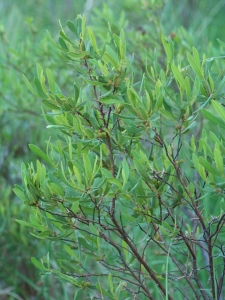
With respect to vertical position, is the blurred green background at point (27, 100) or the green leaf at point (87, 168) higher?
the blurred green background at point (27, 100)

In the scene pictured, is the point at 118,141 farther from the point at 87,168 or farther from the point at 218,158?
the point at 218,158

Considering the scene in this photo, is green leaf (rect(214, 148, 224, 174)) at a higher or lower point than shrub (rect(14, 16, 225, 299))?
lower

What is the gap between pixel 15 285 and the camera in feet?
8.73

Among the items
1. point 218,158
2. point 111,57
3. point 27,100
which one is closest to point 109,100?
point 111,57

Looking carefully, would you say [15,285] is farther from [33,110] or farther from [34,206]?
[34,206]

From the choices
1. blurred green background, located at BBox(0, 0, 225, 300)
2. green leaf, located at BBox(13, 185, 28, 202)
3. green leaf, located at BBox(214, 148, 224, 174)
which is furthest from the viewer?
blurred green background, located at BBox(0, 0, 225, 300)

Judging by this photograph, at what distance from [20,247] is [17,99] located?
28.6 inches

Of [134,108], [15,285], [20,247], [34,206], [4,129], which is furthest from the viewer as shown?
[4,129]

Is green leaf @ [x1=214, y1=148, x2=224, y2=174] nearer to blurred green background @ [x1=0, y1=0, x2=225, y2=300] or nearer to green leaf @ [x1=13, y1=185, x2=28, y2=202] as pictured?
green leaf @ [x1=13, y1=185, x2=28, y2=202]

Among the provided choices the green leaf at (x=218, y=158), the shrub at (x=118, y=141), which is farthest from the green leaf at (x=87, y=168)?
the green leaf at (x=218, y=158)

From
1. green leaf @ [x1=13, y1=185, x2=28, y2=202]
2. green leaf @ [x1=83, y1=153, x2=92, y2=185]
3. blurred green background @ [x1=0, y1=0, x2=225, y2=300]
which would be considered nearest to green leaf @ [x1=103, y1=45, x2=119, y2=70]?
green leaf @ [x1=83, y1=153, x2=92, y2=185]

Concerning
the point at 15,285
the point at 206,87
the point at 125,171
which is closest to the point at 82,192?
the point at 125,171

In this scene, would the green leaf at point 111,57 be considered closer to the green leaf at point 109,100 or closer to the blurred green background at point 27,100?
the green leaf at point 109,100

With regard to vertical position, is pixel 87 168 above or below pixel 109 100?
below
